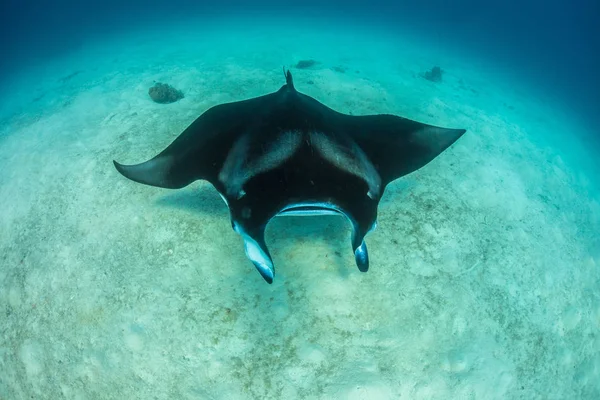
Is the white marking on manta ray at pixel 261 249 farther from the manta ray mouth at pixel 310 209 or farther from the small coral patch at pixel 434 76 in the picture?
the small coral patch at pixel 434 76

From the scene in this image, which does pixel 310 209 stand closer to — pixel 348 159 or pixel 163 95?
pixel 348 159

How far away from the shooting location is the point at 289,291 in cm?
333

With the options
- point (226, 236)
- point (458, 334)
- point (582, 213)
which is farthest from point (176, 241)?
point (582, 213)

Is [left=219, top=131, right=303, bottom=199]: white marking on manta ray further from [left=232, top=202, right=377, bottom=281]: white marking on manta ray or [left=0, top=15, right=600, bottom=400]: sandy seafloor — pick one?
[left=0, top=15, right=600, bottom=400]: sandy seafloor

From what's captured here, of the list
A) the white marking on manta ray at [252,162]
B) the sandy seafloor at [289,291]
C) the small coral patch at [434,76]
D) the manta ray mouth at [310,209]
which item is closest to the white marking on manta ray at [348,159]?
the white marking on manta ray at [252,162]

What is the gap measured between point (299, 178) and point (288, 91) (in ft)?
5.48

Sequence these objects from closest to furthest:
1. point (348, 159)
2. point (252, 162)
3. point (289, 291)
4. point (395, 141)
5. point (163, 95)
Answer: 1. point (252, 162)
2. point (348, 159)
3. point (289, 291)
4. point (395, 141)
5. point (163, 95)

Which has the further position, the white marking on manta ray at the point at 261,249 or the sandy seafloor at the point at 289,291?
the sandy seafloor at the point at 289,291

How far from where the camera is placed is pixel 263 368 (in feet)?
9.50

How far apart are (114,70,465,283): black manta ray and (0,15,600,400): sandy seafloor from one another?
0.92m

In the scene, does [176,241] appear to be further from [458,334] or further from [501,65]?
[501,65]

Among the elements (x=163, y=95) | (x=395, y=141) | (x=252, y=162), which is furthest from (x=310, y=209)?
(x=163, y=95)

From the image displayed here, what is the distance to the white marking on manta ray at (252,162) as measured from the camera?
108 inches

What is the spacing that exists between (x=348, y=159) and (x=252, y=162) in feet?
3.01
